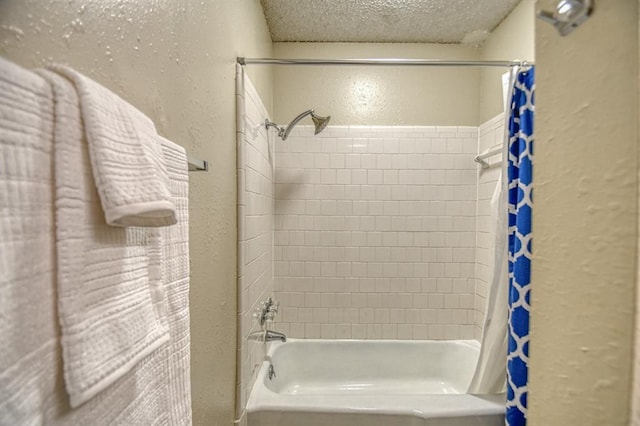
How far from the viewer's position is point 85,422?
1.10 feet

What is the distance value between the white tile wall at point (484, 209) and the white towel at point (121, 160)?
1.90 m

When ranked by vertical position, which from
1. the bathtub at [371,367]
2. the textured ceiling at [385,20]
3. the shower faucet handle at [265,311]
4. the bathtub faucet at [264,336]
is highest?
the textured ceiling at [385,20]

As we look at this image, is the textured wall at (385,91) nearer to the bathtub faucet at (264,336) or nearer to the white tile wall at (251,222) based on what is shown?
the white tile wall at (251,222)

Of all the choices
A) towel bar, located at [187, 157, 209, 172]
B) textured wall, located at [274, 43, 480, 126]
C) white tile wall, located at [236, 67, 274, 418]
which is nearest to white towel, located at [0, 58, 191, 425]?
towel bar, located at [187, 157, 209, 172]

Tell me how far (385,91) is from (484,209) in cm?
100

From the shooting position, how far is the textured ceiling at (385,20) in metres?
1.77

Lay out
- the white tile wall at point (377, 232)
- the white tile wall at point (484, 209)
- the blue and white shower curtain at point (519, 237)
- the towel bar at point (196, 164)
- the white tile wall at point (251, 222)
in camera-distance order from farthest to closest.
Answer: the white tile wall at point (377, 232), the white tile wall at point (484, 209), the white tile wall at point (251, 222), the blue and white shower curtain at point (519, 237), the towel bar at point (196, 164)

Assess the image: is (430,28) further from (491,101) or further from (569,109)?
(569,109)

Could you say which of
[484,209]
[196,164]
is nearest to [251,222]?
[196,164]

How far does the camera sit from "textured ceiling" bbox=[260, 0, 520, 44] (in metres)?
1.77

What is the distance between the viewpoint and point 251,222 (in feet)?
4.88

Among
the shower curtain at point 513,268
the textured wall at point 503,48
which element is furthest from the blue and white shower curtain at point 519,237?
the textured wall at point 503,48

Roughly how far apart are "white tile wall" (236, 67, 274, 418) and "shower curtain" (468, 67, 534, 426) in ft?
3.33

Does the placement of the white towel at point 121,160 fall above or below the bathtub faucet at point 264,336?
above
